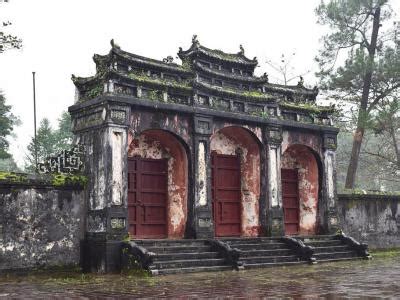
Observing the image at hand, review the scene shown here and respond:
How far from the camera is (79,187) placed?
45.9ft

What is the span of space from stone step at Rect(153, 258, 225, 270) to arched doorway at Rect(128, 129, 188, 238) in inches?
92.8

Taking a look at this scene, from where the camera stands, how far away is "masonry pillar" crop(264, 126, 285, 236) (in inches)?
660

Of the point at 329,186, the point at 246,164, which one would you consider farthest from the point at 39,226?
the point at 329,186

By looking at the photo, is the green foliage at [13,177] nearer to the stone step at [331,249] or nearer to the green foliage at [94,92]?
the green foliage at [94,92]

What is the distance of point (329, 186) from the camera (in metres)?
18.5

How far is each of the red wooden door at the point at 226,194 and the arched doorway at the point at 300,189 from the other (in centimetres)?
215

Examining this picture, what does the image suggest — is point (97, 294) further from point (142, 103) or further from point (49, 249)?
point (142, 103)

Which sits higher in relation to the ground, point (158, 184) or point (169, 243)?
point (158, 184)

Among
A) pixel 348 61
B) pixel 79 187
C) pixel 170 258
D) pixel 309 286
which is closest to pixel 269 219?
pixel 170 258

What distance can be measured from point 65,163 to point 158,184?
2.98 metres

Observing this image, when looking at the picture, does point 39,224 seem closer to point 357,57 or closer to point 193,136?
point 193,136

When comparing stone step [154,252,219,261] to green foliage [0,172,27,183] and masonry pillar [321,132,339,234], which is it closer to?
green foliage [0,172,27,183]

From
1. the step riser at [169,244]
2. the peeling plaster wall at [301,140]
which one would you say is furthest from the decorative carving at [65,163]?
the peeling plaster wall at [301,140]

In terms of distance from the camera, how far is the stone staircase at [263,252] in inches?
557
